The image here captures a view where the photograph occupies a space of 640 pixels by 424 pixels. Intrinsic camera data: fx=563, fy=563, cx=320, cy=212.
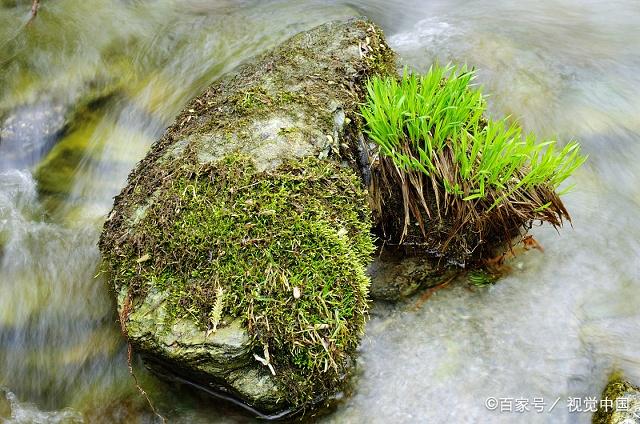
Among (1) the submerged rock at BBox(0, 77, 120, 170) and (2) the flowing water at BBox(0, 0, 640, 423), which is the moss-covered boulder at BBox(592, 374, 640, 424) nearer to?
(2) the flowing water at BBox(0, 0, 640, 423)

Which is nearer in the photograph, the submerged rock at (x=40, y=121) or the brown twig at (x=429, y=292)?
the brown twig at (x=429, y=292)

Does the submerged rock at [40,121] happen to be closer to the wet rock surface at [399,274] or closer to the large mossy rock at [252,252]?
the large mossy rock at [252,252]

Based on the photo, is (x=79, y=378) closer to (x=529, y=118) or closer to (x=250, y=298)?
(x=250, y=298)

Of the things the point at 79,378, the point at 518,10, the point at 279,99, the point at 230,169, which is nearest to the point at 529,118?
the point at 518,10

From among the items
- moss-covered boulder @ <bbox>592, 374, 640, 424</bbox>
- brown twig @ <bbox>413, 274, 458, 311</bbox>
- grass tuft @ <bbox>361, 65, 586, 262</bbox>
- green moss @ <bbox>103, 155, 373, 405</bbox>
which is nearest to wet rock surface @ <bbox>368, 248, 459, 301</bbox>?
brown twig @ <bbox>413, 274, 458, 311</bbox>

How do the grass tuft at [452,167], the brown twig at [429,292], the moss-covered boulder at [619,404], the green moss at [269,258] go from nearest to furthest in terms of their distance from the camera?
1. the green moss at [269,258]
2. the moss-covered boulder at [619,404]
3. the grass tuft at [452,167]
4. the brown twig at [429,292]

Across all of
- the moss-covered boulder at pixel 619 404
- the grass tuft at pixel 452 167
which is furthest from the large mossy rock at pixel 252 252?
the moss-covered boulder at pixel 619 404
